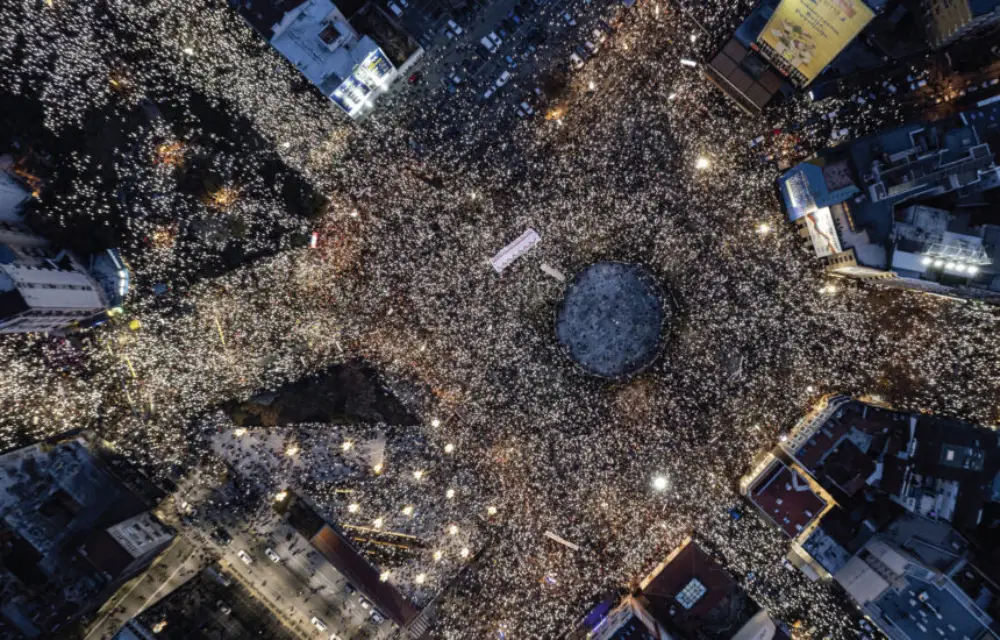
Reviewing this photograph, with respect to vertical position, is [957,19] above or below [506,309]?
below

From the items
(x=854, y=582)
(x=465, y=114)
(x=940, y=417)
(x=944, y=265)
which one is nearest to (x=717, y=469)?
(x=854, y=582)

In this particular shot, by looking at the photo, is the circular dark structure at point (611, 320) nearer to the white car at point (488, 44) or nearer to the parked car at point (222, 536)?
the white car at point (488, 44)

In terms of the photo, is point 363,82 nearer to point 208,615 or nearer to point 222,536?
point 222,536

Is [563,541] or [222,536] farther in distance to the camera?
[222,536]

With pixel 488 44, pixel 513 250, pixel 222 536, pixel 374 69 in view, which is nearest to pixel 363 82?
pixel 374 69

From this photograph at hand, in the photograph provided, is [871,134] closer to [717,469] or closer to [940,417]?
→ [940,417]

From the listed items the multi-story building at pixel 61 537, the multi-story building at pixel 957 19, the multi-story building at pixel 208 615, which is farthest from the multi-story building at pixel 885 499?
the multi-story building at pixel 61 537

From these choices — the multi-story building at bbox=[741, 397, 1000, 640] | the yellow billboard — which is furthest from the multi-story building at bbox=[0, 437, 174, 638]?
the yellow billboard
